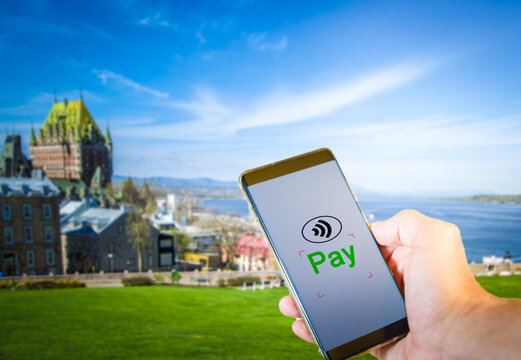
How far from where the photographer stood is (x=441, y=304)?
0.65 metres

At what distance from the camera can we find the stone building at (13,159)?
5.86 meters

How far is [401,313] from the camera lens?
2.54 ft

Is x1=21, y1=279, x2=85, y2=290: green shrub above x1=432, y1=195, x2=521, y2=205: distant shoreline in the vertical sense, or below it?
below

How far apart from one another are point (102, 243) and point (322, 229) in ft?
21.6

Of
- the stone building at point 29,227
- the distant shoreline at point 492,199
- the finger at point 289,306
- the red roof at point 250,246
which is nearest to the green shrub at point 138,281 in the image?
the stone building at point 29,227

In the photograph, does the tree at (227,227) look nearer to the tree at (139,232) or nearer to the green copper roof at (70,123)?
the tree at (139,232)

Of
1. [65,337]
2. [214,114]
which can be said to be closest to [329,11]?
[214,114]

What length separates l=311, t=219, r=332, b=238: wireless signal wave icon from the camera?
2.61ft

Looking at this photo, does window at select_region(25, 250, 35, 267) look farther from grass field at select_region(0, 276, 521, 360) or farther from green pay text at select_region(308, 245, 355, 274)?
green pay text at select_region(308, 245, 355, 274)

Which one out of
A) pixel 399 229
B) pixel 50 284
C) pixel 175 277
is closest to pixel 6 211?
pixel 50 284

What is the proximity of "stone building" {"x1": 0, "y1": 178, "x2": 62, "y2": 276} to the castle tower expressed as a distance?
0.68m

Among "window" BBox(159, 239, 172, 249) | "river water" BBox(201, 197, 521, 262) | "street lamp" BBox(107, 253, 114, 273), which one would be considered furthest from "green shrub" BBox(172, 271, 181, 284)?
"river water" BBox(201, 197, 521, 262)

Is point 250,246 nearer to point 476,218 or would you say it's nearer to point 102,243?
point 102,243

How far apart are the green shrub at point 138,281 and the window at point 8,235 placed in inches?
75.6
